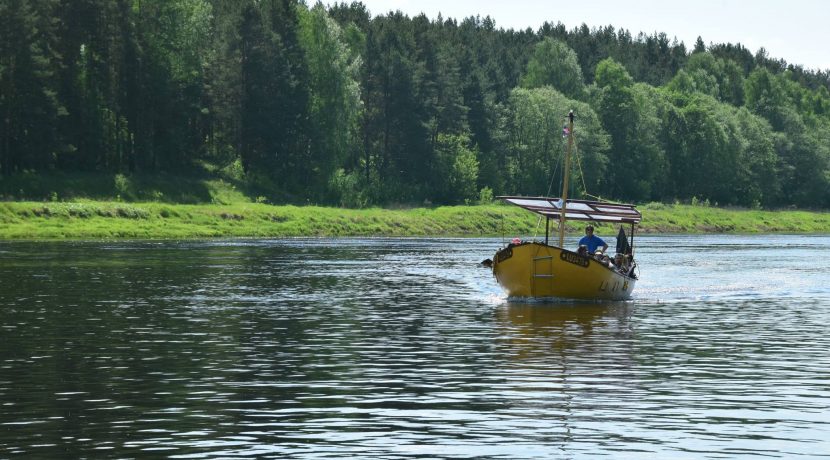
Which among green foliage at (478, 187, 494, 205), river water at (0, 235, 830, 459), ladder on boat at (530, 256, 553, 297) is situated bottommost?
river water at (0, 235, 830, 459)

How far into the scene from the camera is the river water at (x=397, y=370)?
18094 millimetres

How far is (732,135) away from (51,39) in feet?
349

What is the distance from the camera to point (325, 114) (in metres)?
123

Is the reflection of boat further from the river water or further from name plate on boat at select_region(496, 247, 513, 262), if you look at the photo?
the river water

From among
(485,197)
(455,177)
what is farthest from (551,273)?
(485,197)

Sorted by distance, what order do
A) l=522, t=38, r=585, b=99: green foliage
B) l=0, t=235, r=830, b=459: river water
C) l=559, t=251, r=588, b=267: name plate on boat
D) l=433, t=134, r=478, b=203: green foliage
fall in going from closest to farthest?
1. l=0, t=235, r=830, b=459: river water
2. l=559, t=251, r=588, b=267: name plate on boat
3. l=433, t=134, r=478, b=203: green foliage
4. l=522, t=38, r=585, b=99: green foliage

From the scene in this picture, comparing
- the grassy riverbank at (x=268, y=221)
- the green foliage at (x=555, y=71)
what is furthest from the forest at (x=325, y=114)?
the grassy riverbank at (x=268, y=221)

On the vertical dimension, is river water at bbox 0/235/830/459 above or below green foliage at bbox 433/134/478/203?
below

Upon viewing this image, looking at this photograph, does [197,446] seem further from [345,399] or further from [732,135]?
[732,135]

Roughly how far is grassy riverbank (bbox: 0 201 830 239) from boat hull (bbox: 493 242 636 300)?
63.0 feet

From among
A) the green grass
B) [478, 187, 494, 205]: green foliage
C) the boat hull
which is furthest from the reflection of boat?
[478, 187, 494, 205]: green foliage

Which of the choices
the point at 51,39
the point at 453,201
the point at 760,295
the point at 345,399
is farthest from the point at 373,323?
the point at 453,201

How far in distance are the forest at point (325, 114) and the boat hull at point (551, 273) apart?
36.0 m

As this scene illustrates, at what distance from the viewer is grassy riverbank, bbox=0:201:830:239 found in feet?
286
